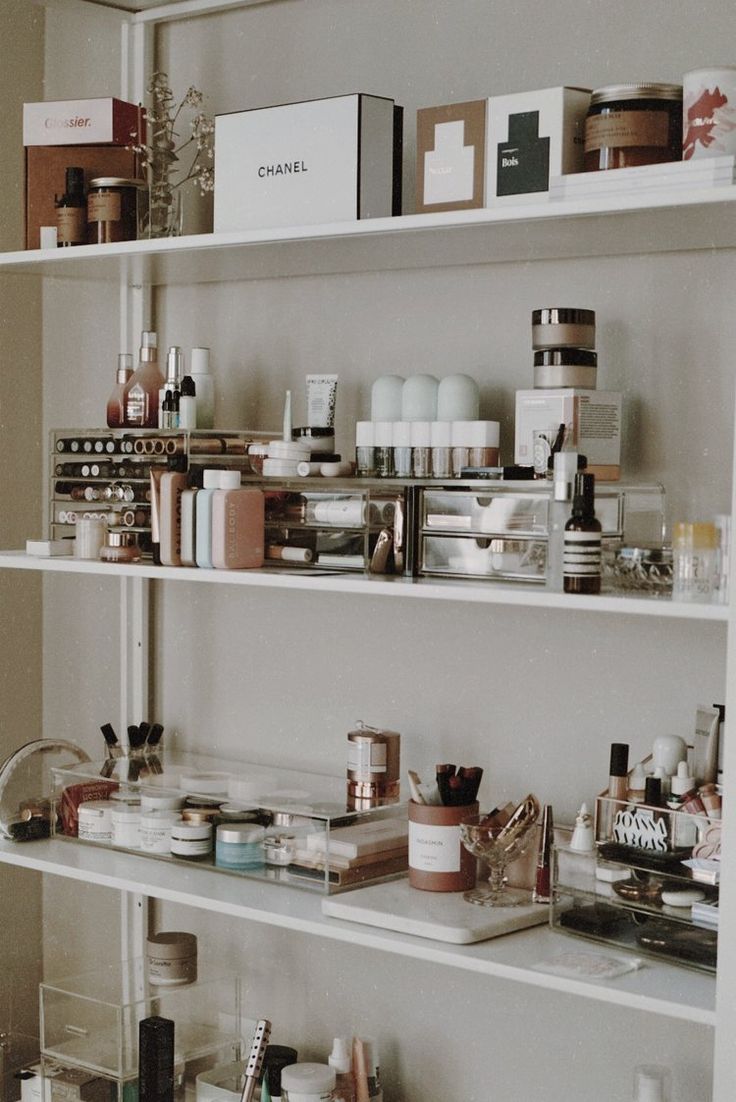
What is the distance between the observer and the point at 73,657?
95.2 inches

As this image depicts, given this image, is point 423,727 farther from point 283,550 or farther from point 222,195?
point 222,195

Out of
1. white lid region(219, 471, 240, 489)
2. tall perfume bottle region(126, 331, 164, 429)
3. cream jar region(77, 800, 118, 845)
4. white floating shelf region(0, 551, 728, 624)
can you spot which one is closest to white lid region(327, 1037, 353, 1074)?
cream jar region(77, 800, 118, 845)

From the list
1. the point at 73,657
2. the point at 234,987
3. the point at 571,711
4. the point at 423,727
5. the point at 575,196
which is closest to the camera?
the point at 575,196

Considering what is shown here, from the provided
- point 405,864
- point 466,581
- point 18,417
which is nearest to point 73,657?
point 18,417

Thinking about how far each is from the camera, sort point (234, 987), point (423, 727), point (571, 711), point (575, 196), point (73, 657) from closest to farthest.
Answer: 1. point (575, 196)
2. point (571, 711)
3. point (423, 727)
4. point (234, 987)
5. point (73, 657)

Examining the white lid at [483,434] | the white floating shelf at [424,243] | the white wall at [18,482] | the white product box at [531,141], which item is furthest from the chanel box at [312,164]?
the white wall at [18,482]

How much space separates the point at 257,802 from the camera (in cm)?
193

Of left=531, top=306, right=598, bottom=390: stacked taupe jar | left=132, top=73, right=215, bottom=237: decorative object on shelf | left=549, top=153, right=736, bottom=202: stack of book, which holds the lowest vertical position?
left=531, top=306, right=598, bottom=390: stacked taupe jar

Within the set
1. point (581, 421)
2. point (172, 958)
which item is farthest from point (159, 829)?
point (581, 421)

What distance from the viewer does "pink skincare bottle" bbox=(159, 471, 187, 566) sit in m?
1.87

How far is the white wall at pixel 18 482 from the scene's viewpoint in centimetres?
235

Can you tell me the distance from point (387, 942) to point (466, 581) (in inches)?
16.3

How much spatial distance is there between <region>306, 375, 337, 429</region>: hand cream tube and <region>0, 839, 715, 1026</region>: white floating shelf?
604 mm

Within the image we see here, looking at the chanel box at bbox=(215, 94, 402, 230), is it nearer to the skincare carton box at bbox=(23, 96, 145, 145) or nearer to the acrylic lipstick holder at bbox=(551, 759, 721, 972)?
the skincare carton box at bbox=(23, 96, 145, 145)
